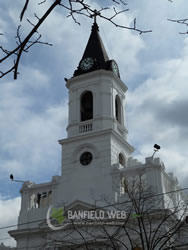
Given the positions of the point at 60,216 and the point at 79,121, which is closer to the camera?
the point at 60,216

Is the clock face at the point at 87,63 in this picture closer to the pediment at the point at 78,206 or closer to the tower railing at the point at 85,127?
the tower railing at the point at 85,127

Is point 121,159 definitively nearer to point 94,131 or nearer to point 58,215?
point 94,131

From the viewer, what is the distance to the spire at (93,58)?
93.2ft

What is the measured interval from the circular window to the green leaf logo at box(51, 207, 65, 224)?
3.71m

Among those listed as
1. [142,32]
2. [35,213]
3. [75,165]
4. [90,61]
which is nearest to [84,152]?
[75,165]

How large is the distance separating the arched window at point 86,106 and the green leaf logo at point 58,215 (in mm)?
7259

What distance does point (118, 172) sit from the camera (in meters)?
23.6

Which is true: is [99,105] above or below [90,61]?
below

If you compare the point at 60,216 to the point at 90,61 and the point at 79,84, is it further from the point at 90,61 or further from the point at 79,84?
the point at 90,61

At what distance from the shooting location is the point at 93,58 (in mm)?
28766

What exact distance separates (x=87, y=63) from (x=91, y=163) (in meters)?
7.95

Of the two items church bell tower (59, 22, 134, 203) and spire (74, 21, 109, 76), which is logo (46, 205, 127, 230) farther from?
spire (74, 21, 109, 76)

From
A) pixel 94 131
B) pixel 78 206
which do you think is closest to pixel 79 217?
pixel 78 206

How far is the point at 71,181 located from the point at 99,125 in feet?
13.6
